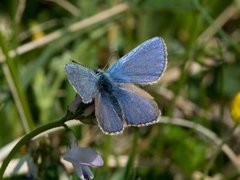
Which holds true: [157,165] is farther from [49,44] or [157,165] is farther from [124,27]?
[124,27]

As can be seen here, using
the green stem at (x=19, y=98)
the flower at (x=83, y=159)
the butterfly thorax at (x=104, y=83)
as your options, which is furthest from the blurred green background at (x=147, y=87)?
the butterfly thorax at (x=104, y=83)

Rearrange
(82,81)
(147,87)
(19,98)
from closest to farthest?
(82,81), (19,98), (147,87)

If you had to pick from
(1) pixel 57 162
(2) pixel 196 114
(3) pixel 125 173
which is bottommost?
(2) pixel 196 114

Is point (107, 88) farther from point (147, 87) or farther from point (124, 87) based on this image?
point (147, 87)

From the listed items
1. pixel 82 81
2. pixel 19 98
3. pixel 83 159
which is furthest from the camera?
pixel 19 98

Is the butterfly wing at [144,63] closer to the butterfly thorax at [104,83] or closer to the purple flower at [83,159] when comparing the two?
the butterfly thorax at [104,83]

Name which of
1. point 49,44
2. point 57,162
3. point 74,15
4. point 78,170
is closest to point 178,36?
point 74,15

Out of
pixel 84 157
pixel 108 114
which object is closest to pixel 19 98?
pixel 84 157

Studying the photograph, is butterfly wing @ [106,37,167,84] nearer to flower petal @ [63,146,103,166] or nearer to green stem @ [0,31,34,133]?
flower petal @ [63,146,103,166]
